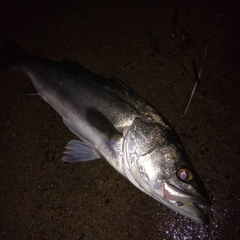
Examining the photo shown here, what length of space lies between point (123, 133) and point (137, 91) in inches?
31.7

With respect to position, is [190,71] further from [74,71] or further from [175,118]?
[74,71]

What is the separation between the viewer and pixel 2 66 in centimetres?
280

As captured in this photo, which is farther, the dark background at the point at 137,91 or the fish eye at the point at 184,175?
the dark background at the point at 137,91

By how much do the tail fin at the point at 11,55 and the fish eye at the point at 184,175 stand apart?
2153mm

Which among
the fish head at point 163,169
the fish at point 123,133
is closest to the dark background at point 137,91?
the fish at point 123,133

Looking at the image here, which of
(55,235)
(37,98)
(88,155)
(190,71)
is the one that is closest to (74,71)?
(37,98)

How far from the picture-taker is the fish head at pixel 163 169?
1.71 m

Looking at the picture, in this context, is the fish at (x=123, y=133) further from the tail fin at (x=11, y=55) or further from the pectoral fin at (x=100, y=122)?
the tail fin at (x=11, y=55)

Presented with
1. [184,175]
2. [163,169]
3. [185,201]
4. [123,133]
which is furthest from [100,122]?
[185,201]

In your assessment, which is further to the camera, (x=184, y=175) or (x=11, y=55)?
(x=11, y=55)

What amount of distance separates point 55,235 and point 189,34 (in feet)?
8.96

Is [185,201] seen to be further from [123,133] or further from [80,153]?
[80,153]

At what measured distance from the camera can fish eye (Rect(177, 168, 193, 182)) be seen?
1.74 metres

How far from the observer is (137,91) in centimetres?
266
